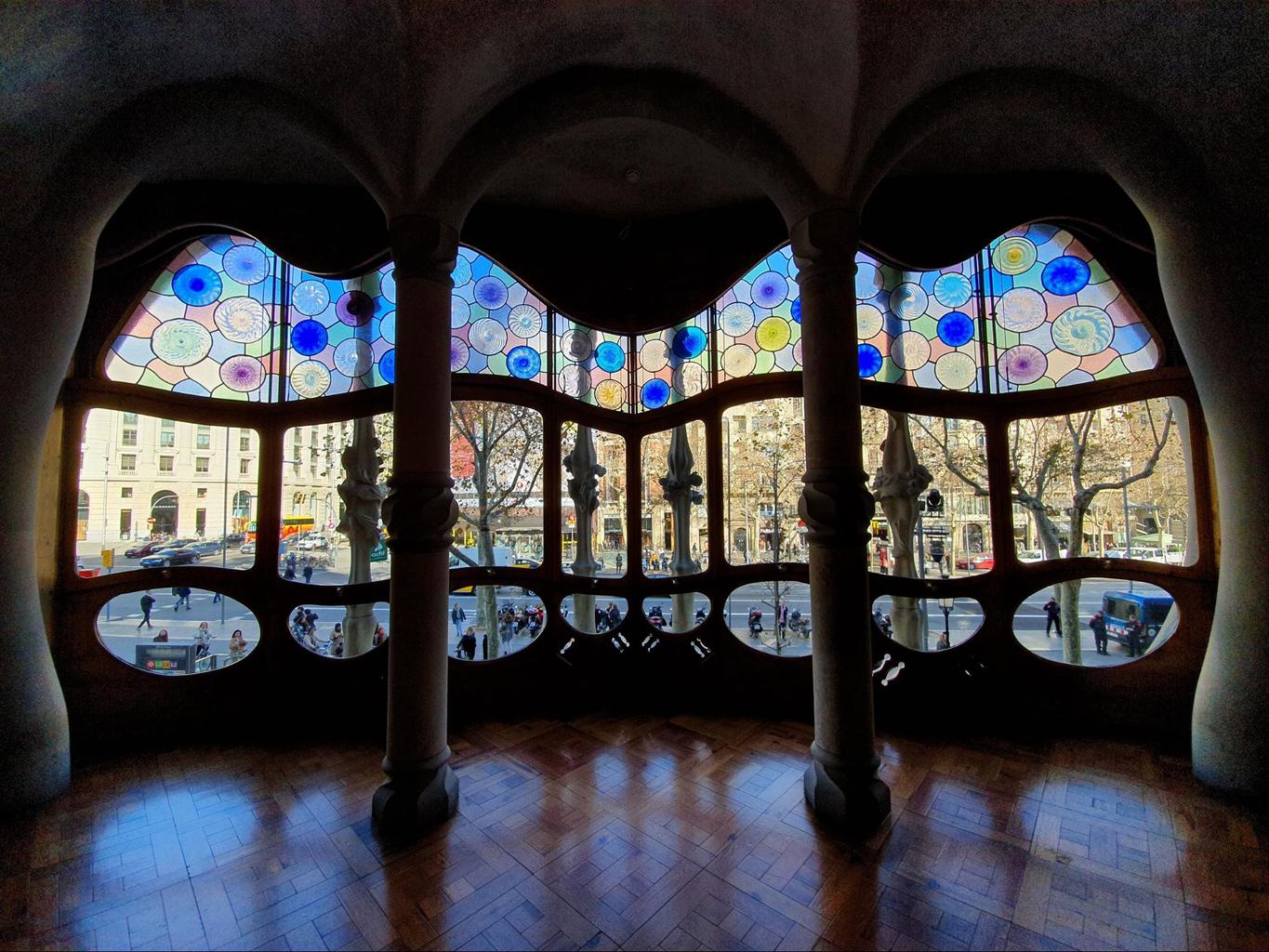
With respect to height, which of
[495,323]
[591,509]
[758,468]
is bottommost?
[591,509]

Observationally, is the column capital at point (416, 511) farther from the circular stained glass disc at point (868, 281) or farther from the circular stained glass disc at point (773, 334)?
the circular stained glass disc at point (868, 281)

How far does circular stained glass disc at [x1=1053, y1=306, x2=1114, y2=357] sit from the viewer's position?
129 inches

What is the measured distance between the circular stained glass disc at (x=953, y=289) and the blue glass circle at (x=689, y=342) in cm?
165

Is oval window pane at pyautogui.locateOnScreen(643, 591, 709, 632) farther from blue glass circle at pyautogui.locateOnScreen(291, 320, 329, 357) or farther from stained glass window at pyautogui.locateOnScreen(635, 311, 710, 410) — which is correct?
blue glass circle at pyautogui.locateOnScreen(291, 320, 329, 357)

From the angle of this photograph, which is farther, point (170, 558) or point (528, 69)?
point (170, 558)

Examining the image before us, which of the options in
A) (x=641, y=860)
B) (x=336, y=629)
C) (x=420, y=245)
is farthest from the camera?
(x=336, y=629)

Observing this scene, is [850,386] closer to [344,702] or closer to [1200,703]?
[1200,703]

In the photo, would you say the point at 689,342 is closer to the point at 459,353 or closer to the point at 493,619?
the point at 459,353

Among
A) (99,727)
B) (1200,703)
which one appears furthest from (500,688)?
(1200,703)

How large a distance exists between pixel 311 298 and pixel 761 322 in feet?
10.5

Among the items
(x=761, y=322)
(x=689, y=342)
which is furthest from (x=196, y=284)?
(x=761, y=322)

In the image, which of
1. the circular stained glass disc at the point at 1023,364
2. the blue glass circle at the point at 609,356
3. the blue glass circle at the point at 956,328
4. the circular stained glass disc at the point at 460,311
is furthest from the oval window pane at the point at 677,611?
the circular stained glass disc at the point at 1023,364

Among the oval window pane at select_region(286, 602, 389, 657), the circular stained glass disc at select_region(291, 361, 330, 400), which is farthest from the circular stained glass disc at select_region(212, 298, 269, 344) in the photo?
the oval window pane at select_region(286, 602, 389, 657)

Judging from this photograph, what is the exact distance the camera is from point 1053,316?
11.0ft
